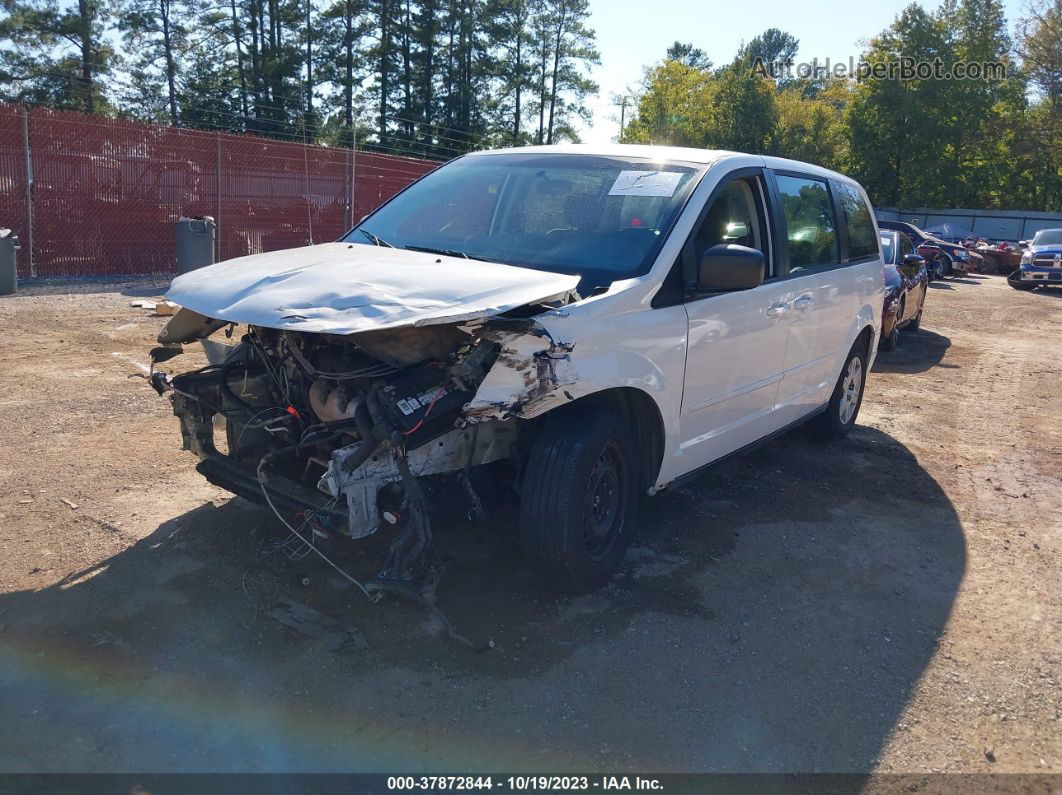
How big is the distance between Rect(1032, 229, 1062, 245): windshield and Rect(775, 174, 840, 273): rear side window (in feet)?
68.0

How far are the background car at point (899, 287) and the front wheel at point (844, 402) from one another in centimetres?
402

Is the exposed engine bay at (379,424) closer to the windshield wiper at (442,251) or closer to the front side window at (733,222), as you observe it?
the windshield wiper at (442,251)

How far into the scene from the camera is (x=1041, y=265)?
21.9 meters

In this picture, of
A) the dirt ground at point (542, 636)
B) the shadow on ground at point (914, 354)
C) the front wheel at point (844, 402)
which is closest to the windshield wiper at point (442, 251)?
the dirt ground at point (542, 636)

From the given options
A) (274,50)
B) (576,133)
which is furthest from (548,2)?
(274,50)

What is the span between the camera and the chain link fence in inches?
471

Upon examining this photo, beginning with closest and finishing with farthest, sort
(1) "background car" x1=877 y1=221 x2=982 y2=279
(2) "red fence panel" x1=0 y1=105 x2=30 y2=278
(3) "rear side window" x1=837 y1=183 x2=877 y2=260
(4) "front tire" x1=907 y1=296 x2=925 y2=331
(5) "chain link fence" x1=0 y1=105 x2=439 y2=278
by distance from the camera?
(3) "rear side window" x1=837 y1=183 x2=877 y2=260
(2) "red fence panel" x1=0 y1=105 x2=30 y2=278
(5) "chain link fence" x1=0 y1=105 x2=439 y2=278
(4) "front tire" x1=907 y1=296 x2=925 y2=331
(1) "background car" x1=877 y1=221 x2=982 y2=279

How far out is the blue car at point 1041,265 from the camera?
2180 cm

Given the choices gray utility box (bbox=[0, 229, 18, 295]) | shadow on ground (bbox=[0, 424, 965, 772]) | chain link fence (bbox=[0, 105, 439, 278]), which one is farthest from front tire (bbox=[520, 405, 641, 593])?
chain link fence (bbox=[0, 105, 439, 278])

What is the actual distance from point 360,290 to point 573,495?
1.21 m

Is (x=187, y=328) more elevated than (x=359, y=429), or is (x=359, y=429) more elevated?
(x=187, y=328)

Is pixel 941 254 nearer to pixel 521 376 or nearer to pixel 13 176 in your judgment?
pixel 13 176

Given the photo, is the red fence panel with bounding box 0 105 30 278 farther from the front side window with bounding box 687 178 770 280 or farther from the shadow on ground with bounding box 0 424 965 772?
the front side window with bounding box 687 178 770 280

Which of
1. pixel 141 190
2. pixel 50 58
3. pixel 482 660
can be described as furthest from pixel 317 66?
pixel 482 660
